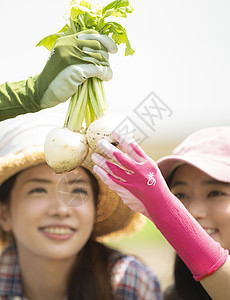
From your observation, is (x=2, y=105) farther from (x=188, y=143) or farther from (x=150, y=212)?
(x=188, y=143)

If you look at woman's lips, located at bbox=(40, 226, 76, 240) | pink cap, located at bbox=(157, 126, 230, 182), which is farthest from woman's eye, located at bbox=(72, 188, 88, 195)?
pink cap, located at bbox=(157, 126, 230, 182)

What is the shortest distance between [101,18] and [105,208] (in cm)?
143

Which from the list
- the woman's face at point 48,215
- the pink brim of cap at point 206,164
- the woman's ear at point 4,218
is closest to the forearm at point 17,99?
the woman's face at point 48,215

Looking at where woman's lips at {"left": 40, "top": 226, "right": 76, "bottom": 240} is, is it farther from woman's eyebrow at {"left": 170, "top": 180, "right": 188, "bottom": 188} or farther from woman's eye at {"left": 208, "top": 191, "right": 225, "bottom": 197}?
woman's eye at {"left": 208, "top": 191, "right": 225, "bottom": 197}

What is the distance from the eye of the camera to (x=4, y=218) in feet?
8.04

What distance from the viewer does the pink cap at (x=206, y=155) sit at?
6.00 feet

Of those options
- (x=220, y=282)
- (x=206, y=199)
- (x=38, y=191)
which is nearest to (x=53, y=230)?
(x=38, y=191)

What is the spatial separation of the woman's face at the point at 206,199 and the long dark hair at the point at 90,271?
630 mm

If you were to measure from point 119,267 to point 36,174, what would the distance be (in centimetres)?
88

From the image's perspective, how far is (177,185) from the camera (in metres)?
2.00

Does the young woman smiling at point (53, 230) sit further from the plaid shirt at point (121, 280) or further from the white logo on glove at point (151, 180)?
the white logo on glove at point (151, 180)

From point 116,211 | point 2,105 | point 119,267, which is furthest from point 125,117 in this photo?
point 119,267

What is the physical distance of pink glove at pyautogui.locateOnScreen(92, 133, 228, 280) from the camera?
1.28 meters

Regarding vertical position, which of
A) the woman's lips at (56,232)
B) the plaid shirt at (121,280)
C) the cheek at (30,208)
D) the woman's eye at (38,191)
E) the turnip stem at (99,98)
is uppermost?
the turnip stem at (99,98)
